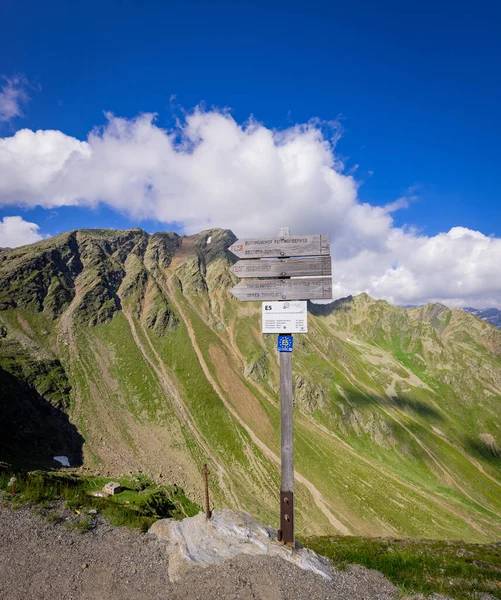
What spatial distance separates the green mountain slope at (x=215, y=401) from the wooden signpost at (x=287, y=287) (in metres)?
52.7

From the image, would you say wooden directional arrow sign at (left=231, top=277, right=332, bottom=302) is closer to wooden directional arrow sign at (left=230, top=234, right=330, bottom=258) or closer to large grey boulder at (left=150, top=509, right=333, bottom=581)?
wooden directional arrow sign at (left=230, top=234, right=330, bottom=258)

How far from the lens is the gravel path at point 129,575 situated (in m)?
→ 7.05

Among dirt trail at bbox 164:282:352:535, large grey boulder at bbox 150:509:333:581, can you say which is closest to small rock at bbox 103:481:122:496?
large grey boulder at bbox 150:509:333:581

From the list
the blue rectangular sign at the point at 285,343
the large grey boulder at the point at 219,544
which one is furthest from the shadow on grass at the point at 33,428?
the blue rectangular sign at the point at 285,343

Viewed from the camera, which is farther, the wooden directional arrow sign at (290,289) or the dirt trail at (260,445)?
the dirt trail at (260,445)

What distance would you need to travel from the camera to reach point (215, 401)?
91750mm

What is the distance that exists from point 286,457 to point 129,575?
499cm

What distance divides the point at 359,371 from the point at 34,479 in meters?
143

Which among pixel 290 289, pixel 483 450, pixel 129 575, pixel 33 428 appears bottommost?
pixel 483 450

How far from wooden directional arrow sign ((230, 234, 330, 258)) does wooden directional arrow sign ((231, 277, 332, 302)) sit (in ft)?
2.62

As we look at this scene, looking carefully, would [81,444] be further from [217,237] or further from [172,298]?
[217,237]

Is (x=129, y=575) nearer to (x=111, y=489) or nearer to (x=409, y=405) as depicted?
(x=111, y=489)

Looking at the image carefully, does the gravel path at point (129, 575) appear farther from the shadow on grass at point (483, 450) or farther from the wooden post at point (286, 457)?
the shadow on grass at point (483, 450)

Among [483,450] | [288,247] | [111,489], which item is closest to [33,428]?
[111,489]
